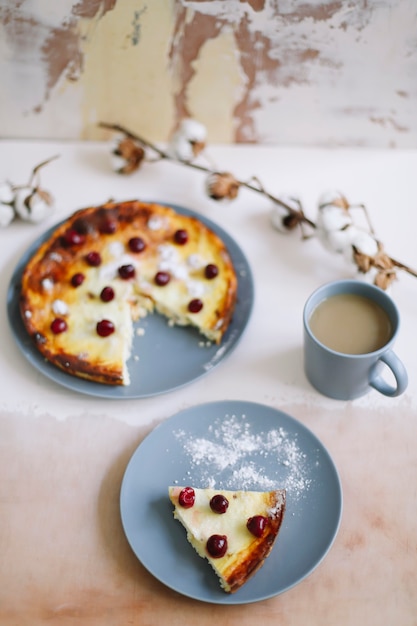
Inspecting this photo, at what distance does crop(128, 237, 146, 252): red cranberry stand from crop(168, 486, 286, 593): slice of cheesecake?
0.60m

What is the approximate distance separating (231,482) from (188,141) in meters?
0.89

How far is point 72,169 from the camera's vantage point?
1.94m

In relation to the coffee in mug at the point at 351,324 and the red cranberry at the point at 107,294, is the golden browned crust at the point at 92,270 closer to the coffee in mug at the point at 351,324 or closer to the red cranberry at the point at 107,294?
the red cranberry at the point at 107,294

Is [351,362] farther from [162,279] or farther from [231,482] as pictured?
[162,279]

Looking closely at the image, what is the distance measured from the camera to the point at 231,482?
56.5 inches

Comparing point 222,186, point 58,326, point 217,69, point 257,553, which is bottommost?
point 257,553

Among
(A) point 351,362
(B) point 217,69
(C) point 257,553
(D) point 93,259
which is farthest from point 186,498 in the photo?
(B) point 217,69

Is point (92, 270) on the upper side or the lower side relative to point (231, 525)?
upper

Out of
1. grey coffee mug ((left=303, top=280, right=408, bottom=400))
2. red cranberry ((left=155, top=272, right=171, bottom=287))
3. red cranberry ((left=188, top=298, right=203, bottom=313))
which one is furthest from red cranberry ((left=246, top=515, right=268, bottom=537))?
red cranberry ((left=155, top=272, right=171, bottom=287))

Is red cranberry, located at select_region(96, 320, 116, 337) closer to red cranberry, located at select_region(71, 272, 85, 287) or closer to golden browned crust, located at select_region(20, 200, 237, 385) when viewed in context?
golden browned crust, located at select_region(20, 200, 237, 385)

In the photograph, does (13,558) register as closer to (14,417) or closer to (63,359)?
(14,417)

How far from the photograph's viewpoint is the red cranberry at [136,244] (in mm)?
1725

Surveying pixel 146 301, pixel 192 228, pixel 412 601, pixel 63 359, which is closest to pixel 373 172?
pixel 192 228

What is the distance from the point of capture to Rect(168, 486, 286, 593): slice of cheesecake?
1.30 meters
